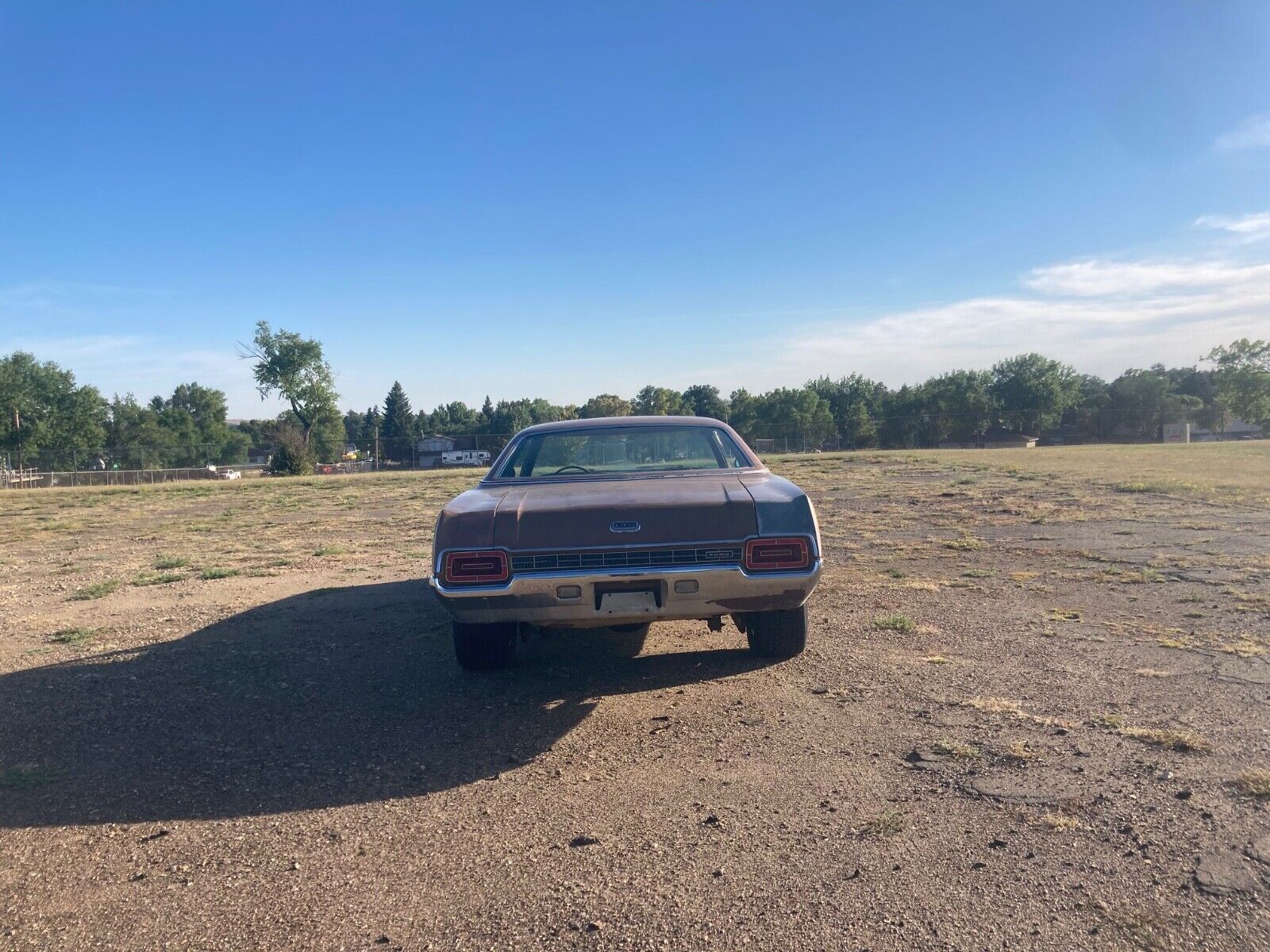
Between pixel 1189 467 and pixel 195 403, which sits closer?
pixel 1189 467

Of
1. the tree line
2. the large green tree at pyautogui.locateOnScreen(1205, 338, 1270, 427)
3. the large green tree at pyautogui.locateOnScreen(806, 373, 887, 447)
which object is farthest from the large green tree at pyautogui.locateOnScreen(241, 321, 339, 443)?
the large green tree at pyautogui.locateOnScreen(1205, 338, 1270, 427)

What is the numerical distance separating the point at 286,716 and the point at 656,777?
2.01 m

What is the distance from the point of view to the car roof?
5.79 meters

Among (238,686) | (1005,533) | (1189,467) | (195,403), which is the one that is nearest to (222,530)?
(238,686)

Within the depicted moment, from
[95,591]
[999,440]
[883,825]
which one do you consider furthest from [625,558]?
[999,440]

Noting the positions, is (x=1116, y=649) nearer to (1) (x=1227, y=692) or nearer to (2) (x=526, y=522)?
(1) (x=1227, y=692)

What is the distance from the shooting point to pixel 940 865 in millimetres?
2613

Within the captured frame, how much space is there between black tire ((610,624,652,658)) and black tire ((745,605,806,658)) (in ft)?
2.58

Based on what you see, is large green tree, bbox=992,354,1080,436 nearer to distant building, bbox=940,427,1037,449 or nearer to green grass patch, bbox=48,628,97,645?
distant building, bbox=940,427,1037,449

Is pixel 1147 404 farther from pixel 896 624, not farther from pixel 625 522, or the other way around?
pixel 625 522

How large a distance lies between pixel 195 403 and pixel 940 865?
131m

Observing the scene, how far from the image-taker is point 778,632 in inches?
184

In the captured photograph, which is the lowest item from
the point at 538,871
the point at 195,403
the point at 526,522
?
the point at 538,871

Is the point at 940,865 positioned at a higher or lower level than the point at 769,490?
lower
